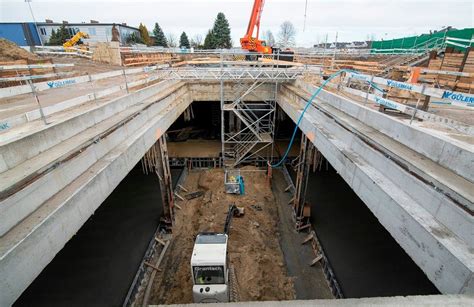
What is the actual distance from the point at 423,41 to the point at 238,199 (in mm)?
23405

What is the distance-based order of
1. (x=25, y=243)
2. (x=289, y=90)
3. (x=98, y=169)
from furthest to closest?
(x=289, y=90) < (x=98, y=169) < (x=25, y=243)

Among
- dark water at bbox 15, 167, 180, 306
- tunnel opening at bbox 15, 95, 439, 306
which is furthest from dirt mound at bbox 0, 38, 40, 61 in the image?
dark water at bbox 15, 167, 180, 306

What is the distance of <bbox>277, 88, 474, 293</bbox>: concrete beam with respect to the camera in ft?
9.60

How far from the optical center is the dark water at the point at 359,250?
6.91 metres

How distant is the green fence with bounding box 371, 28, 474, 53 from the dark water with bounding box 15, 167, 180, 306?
60.3 feet

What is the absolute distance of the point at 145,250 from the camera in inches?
384

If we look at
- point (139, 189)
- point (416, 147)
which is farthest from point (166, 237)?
point (416, 147)

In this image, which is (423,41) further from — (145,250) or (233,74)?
(145,250)

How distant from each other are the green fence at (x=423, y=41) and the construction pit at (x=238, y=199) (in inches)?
438

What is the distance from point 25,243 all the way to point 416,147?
22.0 ft

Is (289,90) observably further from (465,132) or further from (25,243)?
(25,243)

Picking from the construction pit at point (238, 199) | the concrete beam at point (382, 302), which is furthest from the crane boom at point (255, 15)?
the concrete beam at point (382, 302)

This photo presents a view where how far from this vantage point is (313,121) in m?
8.53

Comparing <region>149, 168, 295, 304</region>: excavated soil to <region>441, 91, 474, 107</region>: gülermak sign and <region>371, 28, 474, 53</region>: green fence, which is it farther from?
<region>371, 28, 474, 53</region>: green fence
